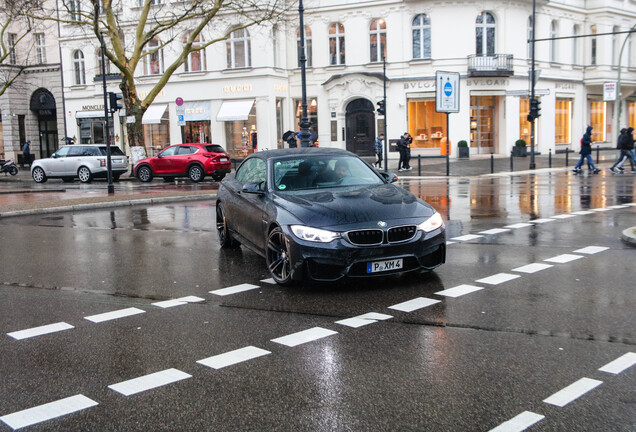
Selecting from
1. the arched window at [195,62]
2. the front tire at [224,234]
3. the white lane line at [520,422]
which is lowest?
the white lane line at [520,422]

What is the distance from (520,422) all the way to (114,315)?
13.5ft

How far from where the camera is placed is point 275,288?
7633mm

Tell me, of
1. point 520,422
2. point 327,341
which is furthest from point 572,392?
point 327,341

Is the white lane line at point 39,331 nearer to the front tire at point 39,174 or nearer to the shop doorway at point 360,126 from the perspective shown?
the front tire at point 39,174

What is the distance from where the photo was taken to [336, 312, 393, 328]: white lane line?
6066mm

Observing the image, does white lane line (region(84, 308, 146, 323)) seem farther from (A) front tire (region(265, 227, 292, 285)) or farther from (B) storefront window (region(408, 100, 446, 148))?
(B) storefront window (region(408, 100, 446, 148))

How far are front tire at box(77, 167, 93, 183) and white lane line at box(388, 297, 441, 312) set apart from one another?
1015 inches

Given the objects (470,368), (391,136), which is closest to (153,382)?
(470,368)

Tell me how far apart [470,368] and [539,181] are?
19.7 m

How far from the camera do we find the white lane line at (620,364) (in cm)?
473

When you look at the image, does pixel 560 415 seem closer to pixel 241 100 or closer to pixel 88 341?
pixel 88 341

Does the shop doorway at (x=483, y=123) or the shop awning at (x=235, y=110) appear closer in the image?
the shop doorway at (x=483, y=123)

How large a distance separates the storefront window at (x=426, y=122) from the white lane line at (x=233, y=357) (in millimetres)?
36073

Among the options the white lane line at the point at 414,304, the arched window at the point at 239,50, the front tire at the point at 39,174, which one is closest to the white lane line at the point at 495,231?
the white lane line at the point at 414,304
